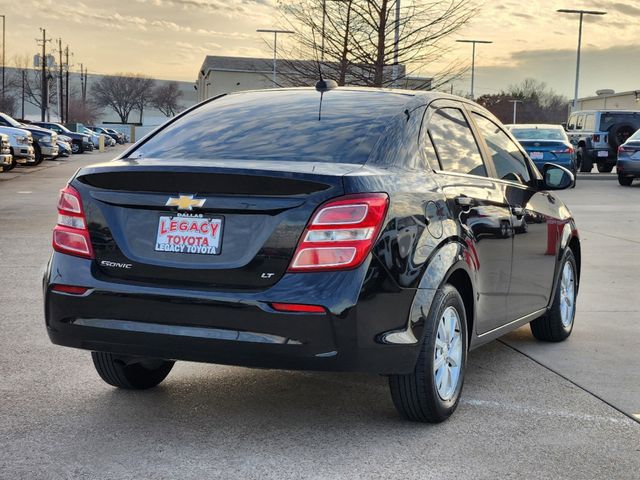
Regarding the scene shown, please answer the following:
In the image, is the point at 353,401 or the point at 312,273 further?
the point at 353,401

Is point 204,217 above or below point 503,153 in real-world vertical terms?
below

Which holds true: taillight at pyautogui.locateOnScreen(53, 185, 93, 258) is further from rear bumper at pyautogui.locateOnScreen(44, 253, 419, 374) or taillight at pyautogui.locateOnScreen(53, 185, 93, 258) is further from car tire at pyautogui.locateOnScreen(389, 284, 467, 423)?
car tire at pyautogui.locateOnScreen(389, 284, 467, 423)

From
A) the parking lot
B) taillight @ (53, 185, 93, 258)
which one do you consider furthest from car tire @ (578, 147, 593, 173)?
taillight @ (53, 185, 93, 258)

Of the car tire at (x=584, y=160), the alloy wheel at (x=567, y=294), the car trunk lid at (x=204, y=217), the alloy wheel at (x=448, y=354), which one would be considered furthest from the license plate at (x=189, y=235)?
the car tire at (x=584, y=160)

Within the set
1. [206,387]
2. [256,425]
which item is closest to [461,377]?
[256,425]

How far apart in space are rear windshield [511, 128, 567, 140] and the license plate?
2232cm

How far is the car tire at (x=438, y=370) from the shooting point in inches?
170

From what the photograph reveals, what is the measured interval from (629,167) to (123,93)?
165236 mm

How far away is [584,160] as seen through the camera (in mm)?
33406

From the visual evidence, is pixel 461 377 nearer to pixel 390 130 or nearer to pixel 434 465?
pixel 434 465

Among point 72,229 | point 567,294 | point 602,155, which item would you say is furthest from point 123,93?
point 72,229

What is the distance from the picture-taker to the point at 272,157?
438cm

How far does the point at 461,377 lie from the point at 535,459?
746mm

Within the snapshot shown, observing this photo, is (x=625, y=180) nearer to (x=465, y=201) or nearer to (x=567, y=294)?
(x=567, y=294)
